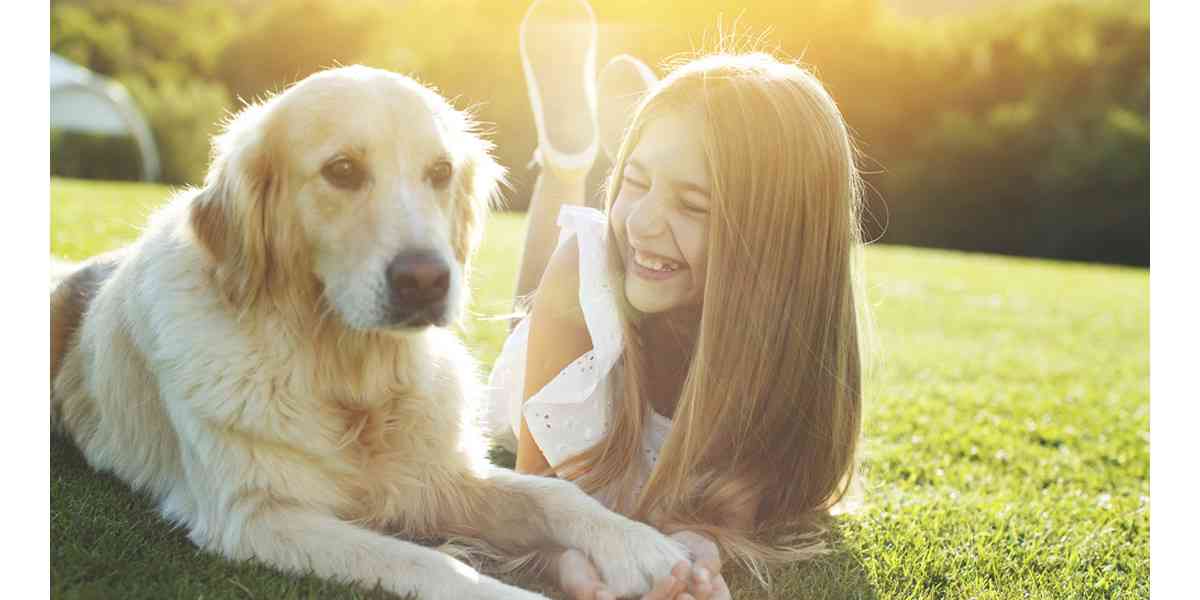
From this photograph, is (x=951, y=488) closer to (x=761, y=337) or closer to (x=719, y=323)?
(x=761, y=337)

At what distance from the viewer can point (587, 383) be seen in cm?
320

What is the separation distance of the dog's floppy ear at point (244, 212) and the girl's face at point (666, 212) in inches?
39.7

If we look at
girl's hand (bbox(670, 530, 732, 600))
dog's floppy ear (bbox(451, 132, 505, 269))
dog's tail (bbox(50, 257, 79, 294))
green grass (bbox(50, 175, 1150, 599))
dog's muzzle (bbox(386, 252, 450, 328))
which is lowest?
green grass (bbox(50, 175, 1150, 599))

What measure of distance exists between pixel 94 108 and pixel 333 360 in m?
17.0

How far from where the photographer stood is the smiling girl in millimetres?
2963

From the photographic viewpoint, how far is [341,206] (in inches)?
95.7

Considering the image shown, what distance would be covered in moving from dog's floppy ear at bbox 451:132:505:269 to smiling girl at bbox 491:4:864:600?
42 cm

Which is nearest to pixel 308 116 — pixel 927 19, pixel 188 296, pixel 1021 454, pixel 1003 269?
pixel 188 296

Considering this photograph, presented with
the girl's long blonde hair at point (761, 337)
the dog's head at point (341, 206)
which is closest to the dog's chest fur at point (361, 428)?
the dog's head at point (341, 206)

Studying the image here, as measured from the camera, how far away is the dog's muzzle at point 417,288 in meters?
2.37

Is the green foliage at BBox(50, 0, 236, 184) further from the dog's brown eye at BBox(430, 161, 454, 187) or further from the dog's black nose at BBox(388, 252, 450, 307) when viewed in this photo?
the dog's black nose at BBox(388, 252, 450, 307)

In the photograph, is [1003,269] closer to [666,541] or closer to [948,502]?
[948,502]
